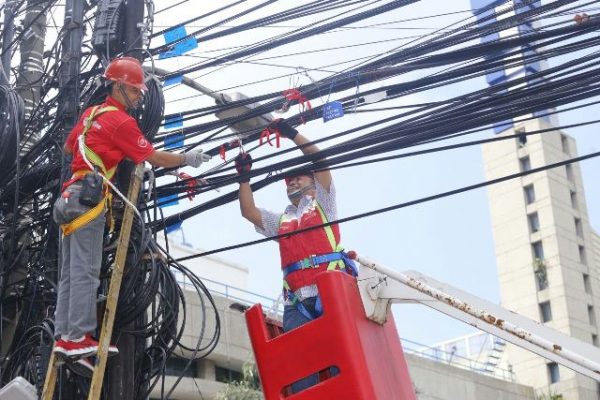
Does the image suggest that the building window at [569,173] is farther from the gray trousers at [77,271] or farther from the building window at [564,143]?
the gray trousers at [77,271]

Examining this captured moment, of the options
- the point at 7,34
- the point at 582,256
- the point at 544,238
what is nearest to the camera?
the point at 7,34

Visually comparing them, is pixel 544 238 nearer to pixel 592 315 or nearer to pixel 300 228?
pixel 592 315

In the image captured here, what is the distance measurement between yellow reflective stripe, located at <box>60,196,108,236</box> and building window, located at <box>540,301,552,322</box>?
40.6 metres

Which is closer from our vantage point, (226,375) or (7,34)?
(7,34)

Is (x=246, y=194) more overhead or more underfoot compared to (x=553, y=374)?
more underfoot

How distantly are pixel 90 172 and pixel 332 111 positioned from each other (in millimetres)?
1776

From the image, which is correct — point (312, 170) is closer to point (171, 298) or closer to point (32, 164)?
point (171, 298)

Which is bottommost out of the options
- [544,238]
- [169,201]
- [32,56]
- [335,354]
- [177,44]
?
[335,354]

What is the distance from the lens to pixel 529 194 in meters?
47.3

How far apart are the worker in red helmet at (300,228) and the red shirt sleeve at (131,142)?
88 centimetres

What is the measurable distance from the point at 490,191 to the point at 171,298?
1717 inches

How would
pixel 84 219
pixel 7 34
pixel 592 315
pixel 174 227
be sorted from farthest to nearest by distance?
pixel 592 315 < pixel 7 34 < pixel 174 227 < pixel 84 219

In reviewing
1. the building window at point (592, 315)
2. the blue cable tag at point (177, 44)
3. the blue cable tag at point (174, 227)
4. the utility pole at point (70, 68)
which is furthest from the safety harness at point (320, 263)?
the building window at point (592, 315)

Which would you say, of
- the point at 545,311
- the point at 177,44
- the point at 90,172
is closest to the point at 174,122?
the point at 177,44
